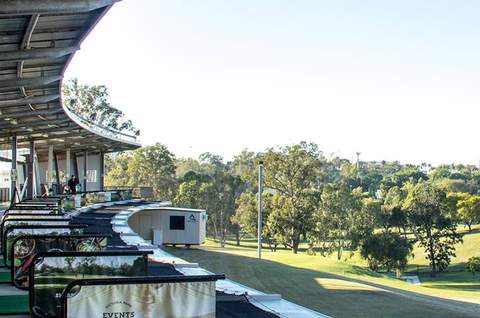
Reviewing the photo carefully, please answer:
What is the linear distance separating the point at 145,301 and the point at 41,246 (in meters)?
3.89

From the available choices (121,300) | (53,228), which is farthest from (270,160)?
(121,300)

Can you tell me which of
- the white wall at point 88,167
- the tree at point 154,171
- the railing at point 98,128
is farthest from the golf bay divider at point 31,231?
the tree at point 154,171

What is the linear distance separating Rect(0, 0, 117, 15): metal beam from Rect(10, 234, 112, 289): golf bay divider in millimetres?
5053

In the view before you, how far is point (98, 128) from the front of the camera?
4053cm

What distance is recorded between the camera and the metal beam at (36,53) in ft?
52.6

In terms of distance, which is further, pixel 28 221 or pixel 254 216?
pixel 254 216

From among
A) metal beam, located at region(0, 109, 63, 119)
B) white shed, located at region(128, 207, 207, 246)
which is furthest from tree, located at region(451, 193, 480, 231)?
metal beam, located at region(0, 109, 63, 119)

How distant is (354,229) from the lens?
6588cm

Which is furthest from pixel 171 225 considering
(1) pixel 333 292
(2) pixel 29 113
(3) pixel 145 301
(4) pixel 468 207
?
(4) pixel 468 207

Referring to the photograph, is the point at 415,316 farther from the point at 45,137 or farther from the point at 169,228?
the point at 45,137

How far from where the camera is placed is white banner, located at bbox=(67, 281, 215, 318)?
5141 millimetres

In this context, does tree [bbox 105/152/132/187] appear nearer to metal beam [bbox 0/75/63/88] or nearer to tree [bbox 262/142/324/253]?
tree [bbox 262/142/324/253]

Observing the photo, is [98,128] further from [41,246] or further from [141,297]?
[141,297]

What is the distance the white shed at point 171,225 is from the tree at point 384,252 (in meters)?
23.7
